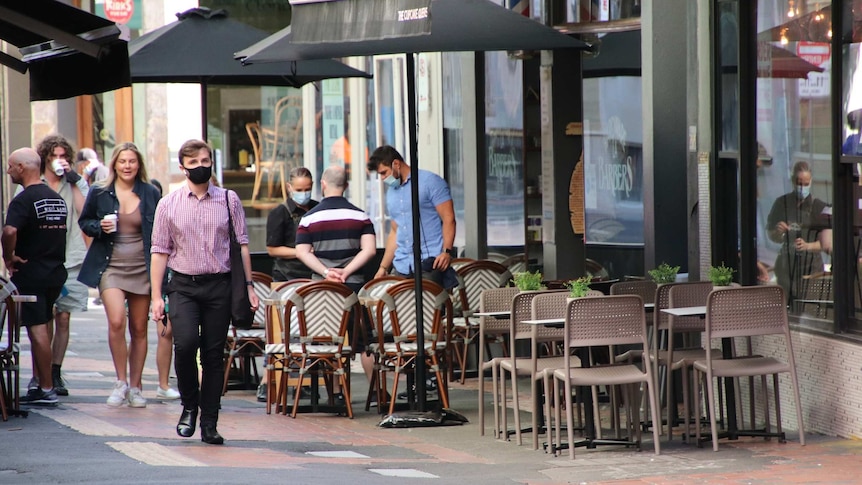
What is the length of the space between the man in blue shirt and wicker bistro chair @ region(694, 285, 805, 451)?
127 inches

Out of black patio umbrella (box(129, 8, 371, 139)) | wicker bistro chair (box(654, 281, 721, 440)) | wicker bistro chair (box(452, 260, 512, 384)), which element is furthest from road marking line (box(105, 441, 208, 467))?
black patio umbrella (box(129, 8, 371, 139))

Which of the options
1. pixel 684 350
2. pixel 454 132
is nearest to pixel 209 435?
pixel 684 350

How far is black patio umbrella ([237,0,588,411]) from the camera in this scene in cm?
884

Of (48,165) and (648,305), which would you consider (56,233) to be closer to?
(48,165)

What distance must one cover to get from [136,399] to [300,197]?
235cm

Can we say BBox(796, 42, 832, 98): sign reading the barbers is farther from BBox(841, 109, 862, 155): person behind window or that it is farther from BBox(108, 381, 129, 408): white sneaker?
BBox(108, 381, 129, 408): white sneaker

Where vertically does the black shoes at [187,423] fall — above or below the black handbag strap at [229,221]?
below

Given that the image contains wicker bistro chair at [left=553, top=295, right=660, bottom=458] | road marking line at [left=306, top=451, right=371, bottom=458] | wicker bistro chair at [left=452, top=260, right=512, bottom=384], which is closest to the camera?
wicker bistro chair at [left=553, top=295, right=660, bottom=458]

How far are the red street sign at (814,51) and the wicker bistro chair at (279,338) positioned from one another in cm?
387

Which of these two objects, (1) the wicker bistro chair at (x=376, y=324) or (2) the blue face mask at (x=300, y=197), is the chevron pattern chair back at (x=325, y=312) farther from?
(2) the blue face mask at (x=300, y=197)

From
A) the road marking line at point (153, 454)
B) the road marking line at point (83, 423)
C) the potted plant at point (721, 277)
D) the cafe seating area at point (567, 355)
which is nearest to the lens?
the road marking line at point (153, 454)

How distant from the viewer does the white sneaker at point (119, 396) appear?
35.4 ft

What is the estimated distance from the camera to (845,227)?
928 cm

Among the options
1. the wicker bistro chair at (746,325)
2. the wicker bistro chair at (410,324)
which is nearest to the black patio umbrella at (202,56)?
the wicker bistro chair at (410,324)
